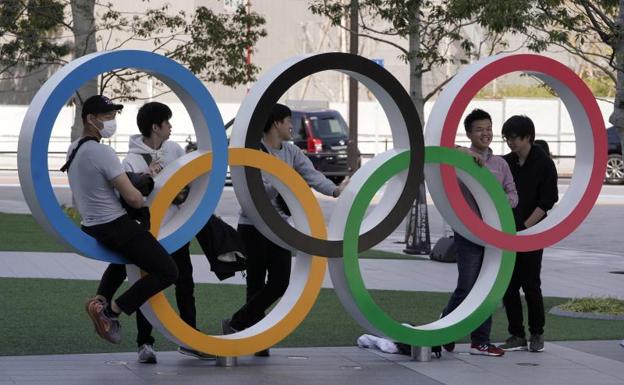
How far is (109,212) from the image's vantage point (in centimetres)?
808

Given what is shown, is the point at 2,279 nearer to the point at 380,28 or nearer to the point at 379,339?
the point at 379,339

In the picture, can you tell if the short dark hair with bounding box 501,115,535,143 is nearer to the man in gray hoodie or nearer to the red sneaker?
the man in gray hoodie

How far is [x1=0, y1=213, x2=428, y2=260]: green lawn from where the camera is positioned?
656 inches

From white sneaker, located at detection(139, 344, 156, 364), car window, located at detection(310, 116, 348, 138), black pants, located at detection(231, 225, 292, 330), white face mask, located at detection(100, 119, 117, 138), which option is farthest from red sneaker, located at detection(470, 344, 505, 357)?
car window, located at detection(310, 116, 348, 138)

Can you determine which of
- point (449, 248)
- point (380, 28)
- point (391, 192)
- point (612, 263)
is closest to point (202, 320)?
point (391, 192)

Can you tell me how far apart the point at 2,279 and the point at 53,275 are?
680 millimetres

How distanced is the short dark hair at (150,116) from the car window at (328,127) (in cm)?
2411

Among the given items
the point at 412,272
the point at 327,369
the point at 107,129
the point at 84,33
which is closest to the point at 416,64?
the point at 412,272

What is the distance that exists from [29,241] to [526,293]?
965cm

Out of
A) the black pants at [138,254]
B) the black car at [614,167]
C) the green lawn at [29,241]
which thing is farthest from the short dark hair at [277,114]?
the black car at [614,167]

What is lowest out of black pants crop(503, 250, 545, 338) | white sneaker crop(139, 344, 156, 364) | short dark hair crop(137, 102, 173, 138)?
white sneaker crop(139, 344, 156, 364)

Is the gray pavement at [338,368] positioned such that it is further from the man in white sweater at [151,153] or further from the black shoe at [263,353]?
the man in white sweater at [151,153]

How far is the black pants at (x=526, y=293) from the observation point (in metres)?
9.64

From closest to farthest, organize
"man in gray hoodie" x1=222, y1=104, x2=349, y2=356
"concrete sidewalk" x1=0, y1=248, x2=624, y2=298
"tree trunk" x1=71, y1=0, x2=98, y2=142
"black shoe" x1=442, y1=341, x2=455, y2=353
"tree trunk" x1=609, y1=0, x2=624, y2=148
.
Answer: "man in gray hoodie" x1=222, y1=104, x2=349, y2=356 → "black shoe" x1=442, y1=341, x2=455, y2=353 → "tree trunk" x1=609, y1=0, x2=624, y2=148 → "concrete sidewalk" x1=0, y1=248, x2=624, y2=298 → "tree trunk" x1=71, y1=0, x2=98, y2=142
